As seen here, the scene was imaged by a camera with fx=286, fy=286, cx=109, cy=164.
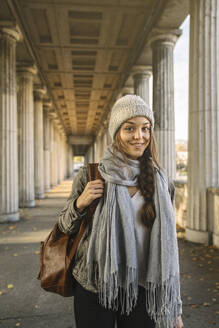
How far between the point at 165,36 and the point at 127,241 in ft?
30.3

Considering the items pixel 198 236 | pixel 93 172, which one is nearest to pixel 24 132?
pixel 198 236

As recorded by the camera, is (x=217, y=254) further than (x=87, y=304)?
Yes

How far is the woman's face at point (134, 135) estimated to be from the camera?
5.44ft

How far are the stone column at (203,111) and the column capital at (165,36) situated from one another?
Answer: 2.77 meters

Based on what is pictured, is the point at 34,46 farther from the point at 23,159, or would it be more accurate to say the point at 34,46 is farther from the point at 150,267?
the point at 150,267

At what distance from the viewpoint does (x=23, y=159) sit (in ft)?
41.1

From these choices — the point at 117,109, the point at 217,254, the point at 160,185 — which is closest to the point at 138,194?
the point at 160,185

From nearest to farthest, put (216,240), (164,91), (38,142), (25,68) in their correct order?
(216,240) → (164,91) → (25,68) → (38,142)

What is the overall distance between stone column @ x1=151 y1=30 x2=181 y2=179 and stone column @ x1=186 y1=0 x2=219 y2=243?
2775mm

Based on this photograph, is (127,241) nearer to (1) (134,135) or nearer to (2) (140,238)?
(2) (140,238)

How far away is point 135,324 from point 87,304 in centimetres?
32

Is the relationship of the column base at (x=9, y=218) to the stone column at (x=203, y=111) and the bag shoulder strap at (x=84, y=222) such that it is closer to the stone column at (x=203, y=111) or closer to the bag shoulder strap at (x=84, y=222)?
the stone column at (x=203, y=111)

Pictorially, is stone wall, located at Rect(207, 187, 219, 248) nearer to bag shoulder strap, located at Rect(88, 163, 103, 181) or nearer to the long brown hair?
the long brown hair

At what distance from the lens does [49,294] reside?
13.0 feet
